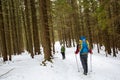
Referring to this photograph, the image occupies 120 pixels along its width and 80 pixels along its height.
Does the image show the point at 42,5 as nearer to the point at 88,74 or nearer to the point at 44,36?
the point at 44,36

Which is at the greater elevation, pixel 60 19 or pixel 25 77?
pixel 60 19

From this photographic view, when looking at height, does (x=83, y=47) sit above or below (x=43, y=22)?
below

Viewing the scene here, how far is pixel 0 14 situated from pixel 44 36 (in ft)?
17.0

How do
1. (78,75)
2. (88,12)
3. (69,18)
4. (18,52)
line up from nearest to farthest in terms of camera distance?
(78,75) < (18,52) < (88,12) < (69,18)

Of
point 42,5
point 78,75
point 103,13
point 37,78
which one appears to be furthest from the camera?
point 103,13

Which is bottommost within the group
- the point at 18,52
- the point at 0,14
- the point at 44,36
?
the point at 18,52

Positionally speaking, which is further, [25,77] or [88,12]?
[88,12]

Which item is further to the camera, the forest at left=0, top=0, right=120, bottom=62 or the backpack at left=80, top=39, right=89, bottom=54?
the forest at left=0, top=0, right=120, bottom=62

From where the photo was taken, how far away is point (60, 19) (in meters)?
45.3

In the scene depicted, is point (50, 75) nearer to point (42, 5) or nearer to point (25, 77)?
point (25, 77)

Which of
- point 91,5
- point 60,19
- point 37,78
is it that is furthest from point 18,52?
point 37,78

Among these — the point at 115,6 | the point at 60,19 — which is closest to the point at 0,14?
the point at 115,6

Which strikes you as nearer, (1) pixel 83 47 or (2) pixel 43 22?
(1) pixel 83 47

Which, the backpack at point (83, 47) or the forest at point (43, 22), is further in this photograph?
the forest at point (43, 22)
